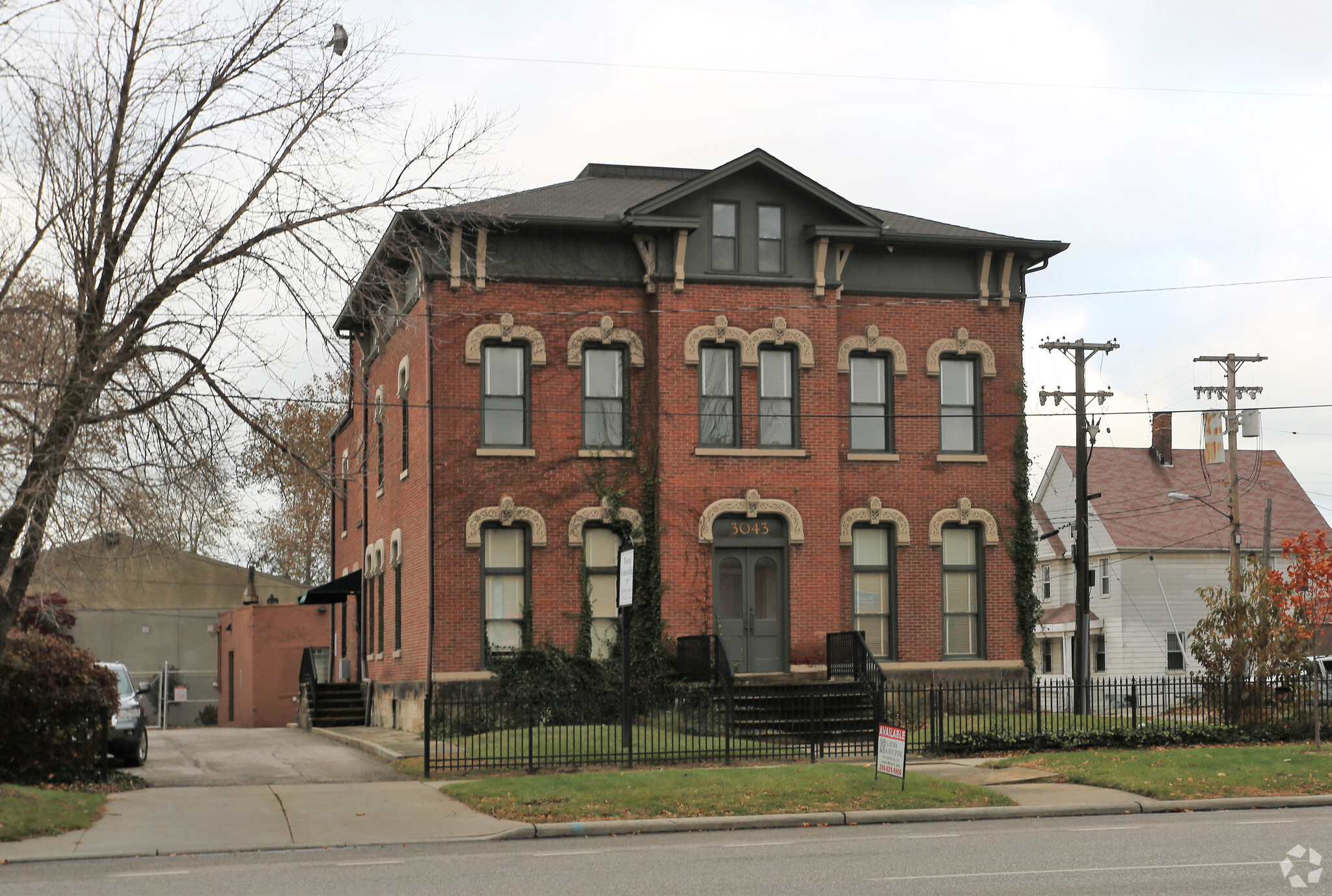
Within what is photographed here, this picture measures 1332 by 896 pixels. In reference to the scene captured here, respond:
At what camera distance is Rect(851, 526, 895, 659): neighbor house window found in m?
27.5

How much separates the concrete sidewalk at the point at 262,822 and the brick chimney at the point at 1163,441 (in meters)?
41.8

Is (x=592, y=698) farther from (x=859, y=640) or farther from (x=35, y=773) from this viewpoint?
(x=35, y=773)

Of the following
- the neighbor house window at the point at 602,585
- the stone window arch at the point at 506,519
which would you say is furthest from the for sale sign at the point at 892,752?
the stone window arch at the point at 506,519

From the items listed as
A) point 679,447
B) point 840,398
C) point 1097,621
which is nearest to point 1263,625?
point 840,398

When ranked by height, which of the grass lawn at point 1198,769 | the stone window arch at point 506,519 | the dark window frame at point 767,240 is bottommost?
the grass lawn at point 1198,769

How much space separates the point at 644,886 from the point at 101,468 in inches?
292

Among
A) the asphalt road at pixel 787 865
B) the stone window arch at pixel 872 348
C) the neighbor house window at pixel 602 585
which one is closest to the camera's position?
the asphalt road at pixel 787 865

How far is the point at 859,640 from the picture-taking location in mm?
24844

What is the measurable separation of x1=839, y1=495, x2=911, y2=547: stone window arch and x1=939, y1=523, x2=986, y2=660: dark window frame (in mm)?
843

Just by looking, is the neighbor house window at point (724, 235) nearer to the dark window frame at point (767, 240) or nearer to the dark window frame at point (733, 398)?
the dark window frame at point (767, 240)

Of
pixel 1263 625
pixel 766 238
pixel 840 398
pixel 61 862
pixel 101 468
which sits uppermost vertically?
pixel 766 238

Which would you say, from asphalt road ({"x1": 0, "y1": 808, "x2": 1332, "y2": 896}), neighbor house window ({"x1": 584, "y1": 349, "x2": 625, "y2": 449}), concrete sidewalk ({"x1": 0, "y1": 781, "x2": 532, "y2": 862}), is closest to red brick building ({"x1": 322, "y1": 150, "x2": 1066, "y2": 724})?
neighbor house window ({"x1": 584, "y1": 349, "x2": 625, "y2": 449})

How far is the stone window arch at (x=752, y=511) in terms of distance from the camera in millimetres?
26391

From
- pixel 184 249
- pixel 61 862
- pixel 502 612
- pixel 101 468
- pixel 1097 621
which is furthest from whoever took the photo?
pixel 1097 621
